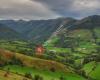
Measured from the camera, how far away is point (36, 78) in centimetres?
18212

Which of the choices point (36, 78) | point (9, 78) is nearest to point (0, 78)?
point (9, 78)

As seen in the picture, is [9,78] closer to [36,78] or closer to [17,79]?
[17,79]

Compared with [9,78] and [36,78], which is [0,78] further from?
[36,78]

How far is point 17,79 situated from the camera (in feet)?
498

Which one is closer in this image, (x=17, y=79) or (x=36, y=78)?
(x=17, y=79)

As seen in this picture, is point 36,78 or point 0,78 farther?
point 36,78

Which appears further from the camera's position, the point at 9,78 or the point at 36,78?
the point at 36,78

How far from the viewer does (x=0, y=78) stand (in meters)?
145

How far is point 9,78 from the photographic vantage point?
495 feet

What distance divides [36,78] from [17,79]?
3157 cm

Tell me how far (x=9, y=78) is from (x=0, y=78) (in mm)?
7036

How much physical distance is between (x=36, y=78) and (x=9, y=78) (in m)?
33.7

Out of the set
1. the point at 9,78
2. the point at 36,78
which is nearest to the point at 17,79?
the point at 9,78
